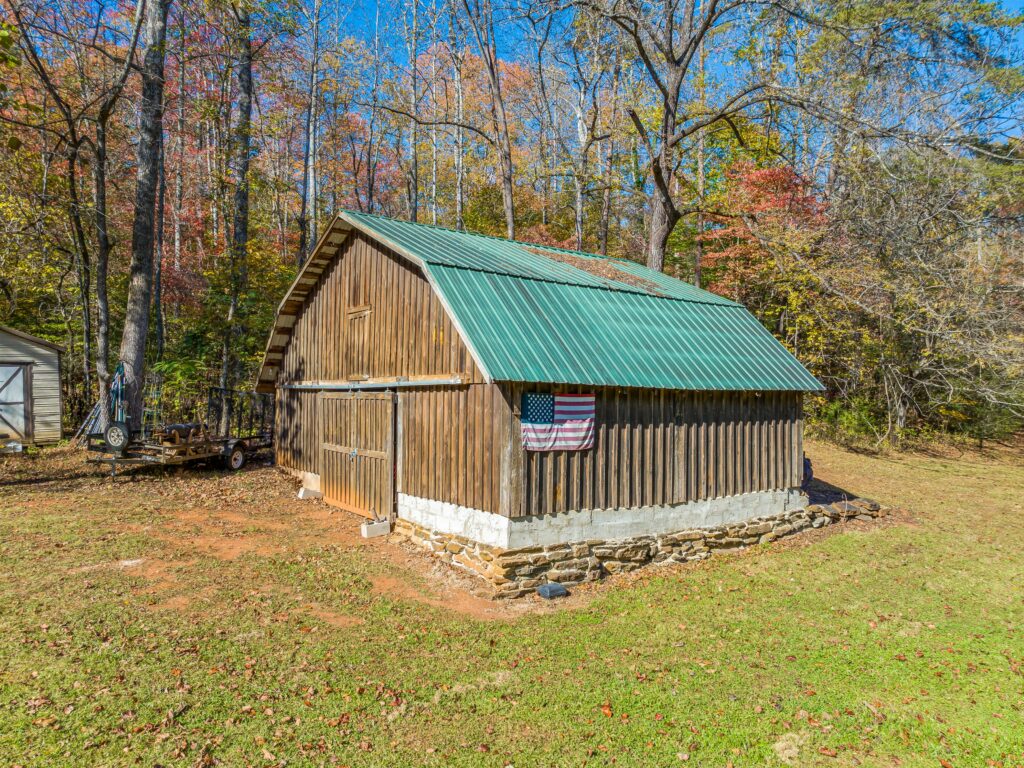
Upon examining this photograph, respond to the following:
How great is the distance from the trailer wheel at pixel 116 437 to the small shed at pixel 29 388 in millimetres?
6254

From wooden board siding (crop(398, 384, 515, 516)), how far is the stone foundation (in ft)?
2.22

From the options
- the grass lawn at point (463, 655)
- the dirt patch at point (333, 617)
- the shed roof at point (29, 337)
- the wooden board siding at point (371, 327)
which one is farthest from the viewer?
the shed roof at point (29, 337)

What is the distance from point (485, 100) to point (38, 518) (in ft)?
93.3

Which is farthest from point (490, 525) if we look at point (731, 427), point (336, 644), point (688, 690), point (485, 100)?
point (485, 100)

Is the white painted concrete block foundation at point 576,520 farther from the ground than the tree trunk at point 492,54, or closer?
closer

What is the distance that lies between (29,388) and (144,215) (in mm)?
6899

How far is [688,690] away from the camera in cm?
594

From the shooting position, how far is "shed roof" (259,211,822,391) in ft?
28.8

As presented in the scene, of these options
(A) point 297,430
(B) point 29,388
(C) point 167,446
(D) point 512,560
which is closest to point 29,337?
(B) point 29,388

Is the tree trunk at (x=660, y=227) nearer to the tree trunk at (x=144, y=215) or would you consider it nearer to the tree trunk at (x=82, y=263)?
the tree trunk at (x=144, y=215)

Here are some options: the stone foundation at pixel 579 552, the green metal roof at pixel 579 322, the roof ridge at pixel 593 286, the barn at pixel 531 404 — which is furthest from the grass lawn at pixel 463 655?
the roof ridge at pixel 593 286

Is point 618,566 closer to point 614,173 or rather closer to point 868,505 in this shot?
point 868,505

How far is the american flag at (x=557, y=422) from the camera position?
845 centimetres

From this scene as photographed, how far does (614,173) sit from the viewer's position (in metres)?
29.1
